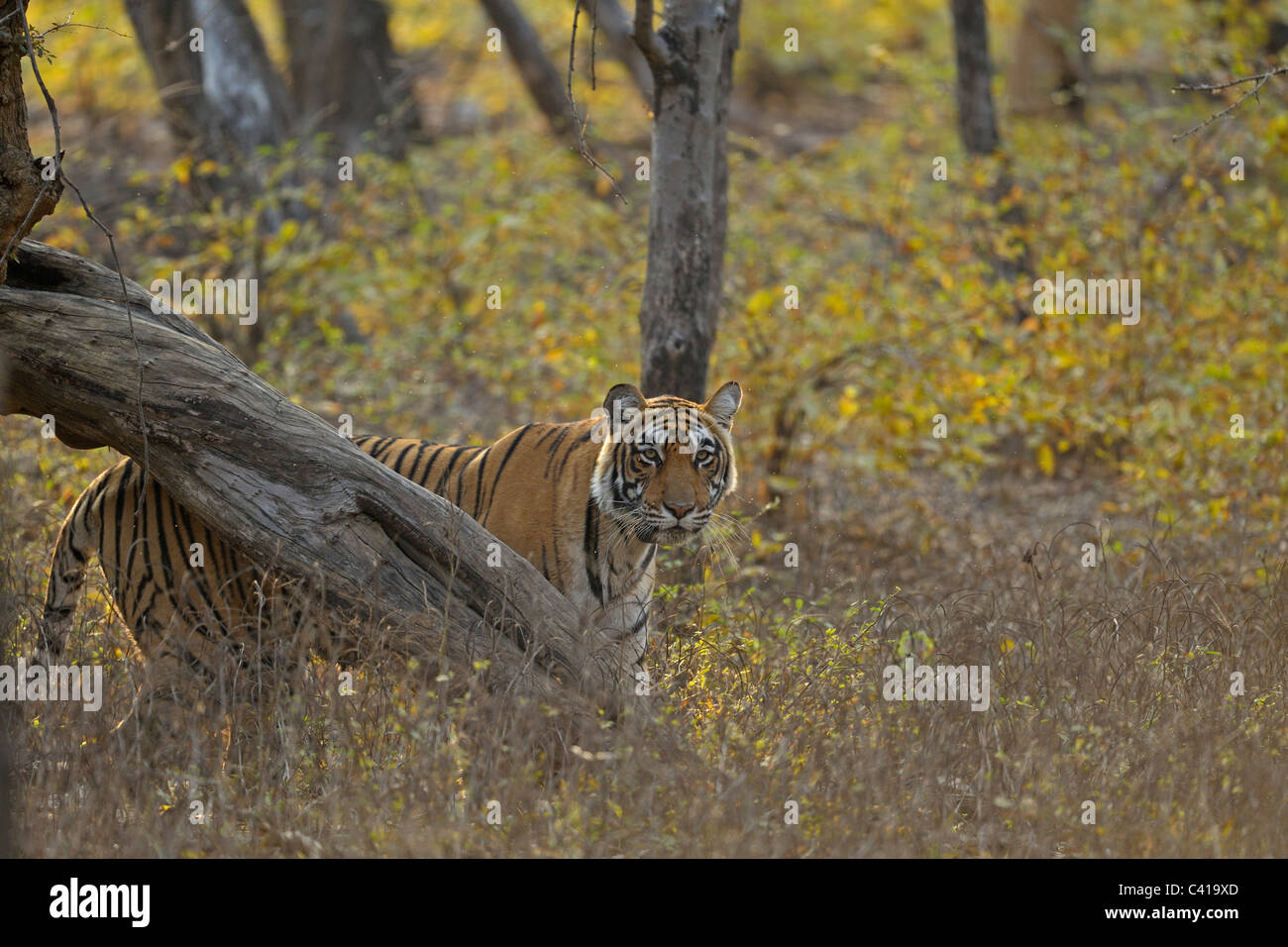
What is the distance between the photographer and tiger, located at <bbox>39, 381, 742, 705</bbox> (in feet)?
15.3

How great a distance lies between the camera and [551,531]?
4902 millimetres

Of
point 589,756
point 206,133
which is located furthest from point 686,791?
point 206,133

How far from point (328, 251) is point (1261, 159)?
20.3 feet

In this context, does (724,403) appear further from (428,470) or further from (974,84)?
(974,84)

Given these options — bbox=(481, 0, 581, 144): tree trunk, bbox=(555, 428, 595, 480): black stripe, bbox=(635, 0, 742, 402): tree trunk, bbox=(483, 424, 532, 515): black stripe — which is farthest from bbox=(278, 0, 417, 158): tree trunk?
bbox=(555, 428, 595, 480): black stripe

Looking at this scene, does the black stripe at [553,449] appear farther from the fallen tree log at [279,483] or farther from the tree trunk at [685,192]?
the tree trunk at [685,192]

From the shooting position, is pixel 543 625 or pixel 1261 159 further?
pixel 1261 159

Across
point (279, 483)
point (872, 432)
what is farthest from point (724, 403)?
point (872, 432)

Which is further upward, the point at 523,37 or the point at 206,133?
the point at 523,37

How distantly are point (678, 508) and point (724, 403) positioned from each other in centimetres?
58

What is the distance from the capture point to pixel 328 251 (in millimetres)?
8836

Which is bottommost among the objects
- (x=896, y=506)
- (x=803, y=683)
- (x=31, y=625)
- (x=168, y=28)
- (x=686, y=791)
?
(x=686, y=791)
